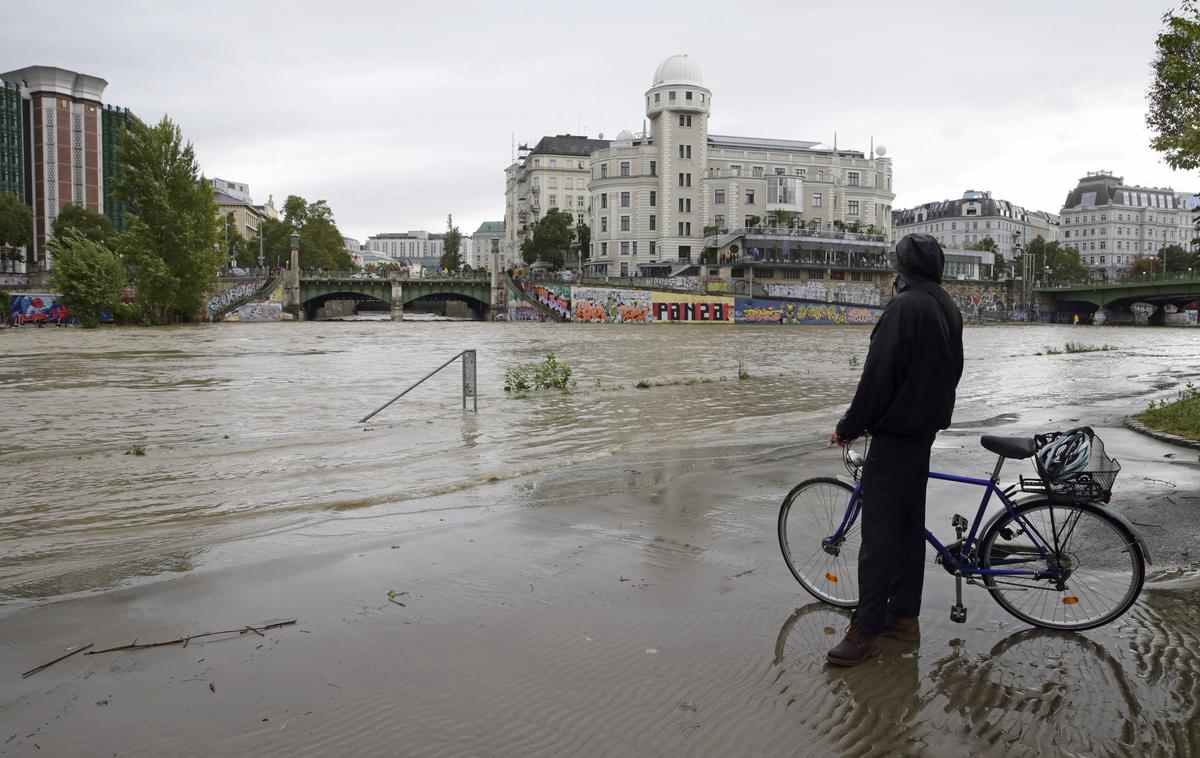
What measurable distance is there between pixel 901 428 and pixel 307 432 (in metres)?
11.4

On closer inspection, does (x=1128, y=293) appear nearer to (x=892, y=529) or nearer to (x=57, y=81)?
(x=892, y=529)

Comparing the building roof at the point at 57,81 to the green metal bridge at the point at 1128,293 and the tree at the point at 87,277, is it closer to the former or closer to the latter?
the tree at the point at 87,277

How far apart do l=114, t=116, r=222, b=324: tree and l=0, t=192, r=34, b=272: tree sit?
27284 mm

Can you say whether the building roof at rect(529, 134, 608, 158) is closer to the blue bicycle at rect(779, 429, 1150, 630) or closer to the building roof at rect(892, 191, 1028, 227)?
the building roof at rect(892, 191, 1028, 227)

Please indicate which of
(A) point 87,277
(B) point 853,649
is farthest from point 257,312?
(B) point 853,649

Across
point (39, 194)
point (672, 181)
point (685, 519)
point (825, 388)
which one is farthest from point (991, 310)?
point (39, 194)

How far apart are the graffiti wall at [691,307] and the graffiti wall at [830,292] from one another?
249 inches

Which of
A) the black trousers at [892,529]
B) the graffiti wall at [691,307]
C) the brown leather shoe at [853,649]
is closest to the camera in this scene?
the brown leather shoe at [853,649]

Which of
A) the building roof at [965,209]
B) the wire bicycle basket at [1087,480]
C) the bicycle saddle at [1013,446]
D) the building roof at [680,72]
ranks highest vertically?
the building roof at [680,72]

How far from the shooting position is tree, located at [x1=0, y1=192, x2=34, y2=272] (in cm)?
7938

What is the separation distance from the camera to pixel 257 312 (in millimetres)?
80125

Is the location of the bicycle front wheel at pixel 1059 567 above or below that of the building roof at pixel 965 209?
below

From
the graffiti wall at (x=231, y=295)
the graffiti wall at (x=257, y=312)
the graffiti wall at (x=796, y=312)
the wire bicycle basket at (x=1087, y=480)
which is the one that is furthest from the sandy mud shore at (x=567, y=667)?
the graffiti wall at (x=796, y=312)

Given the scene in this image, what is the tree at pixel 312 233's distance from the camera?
10006 centimetres
